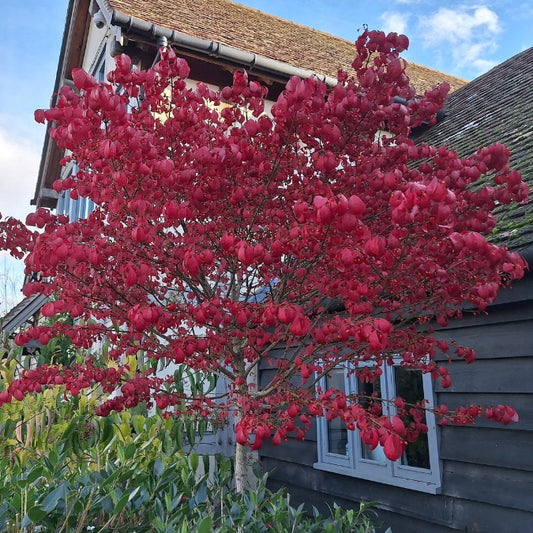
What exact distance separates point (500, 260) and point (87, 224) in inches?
114

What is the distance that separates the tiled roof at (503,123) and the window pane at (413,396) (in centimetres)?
157

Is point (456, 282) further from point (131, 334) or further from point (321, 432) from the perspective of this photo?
point (321, 432)

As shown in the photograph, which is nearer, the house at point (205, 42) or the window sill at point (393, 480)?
the window sill at point (393, 480)

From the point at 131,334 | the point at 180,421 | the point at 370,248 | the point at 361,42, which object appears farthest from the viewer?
the point at 180,421

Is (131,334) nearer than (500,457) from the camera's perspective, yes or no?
No

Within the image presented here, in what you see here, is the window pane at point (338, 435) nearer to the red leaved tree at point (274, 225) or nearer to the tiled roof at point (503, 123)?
the red leaved tree at point (274, 225)

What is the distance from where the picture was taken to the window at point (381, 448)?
14.6ft

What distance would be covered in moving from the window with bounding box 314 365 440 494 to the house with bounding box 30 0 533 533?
0.01 m

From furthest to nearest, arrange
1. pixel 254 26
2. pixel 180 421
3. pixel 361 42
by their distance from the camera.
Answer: pixel 254 26 < pixel 180 421 < pixel 361 42

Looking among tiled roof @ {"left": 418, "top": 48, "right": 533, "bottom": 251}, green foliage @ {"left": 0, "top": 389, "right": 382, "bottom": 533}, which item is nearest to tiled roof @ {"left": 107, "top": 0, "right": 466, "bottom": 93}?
tiled roof @ {"left": 418, "top": 48, "right": 533, "bottom": 251}

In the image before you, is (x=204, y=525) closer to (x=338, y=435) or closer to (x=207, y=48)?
(x=338, y=435)

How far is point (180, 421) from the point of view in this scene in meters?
5.42

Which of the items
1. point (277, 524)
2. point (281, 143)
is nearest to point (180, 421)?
point (277, 524)

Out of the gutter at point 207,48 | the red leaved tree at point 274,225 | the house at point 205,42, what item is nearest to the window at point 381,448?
the red leaved tree at point 274,225
